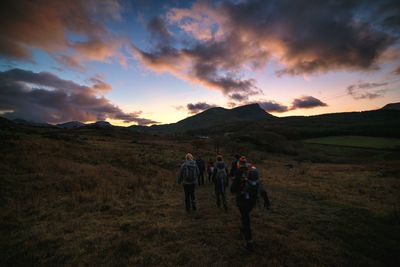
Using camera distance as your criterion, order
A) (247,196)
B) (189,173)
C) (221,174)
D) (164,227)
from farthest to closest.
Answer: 1. (221,174)
2. (189,173)
3. (164,227)
4. (247,196)

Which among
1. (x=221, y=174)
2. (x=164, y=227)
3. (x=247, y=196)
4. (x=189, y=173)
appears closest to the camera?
(x=247, y=196)

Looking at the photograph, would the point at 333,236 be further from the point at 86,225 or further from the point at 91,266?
the point at 86,225

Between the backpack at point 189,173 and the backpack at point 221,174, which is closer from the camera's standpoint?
the backpack at point 189,173

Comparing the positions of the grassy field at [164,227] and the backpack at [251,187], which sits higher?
the backpack at [251,187]

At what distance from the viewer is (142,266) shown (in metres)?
5.28

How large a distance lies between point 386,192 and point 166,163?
72.8 ft

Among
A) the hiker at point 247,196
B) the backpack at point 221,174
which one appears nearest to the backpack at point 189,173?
the backpack at point 221,174

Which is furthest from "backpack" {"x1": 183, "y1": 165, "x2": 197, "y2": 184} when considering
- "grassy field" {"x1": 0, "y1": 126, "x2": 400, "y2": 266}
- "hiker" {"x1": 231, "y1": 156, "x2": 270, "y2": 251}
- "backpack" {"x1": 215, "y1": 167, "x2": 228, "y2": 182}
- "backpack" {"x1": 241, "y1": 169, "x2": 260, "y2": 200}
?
"backpack" {"x1": 241, "y1": 169, "x2": 260, "y2": 200}

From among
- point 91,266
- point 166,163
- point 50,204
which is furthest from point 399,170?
point 50,204

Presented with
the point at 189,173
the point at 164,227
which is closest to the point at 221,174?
the point at 189,173

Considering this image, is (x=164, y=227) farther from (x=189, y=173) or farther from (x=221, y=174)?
(x=221, y=174)

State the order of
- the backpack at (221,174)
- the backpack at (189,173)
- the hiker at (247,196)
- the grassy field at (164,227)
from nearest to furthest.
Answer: the grassy field at (164,227) → the hiker at (247,196) → the backpack at (189,173) → the backpack at (221,174)

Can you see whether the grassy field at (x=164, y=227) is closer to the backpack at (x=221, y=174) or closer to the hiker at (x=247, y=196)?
the hiker at (x=247, y=196)

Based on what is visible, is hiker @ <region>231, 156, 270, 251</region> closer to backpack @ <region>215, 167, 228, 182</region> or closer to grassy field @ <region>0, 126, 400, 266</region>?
grassy field @ <region>0, 126, 400, 266</region>
